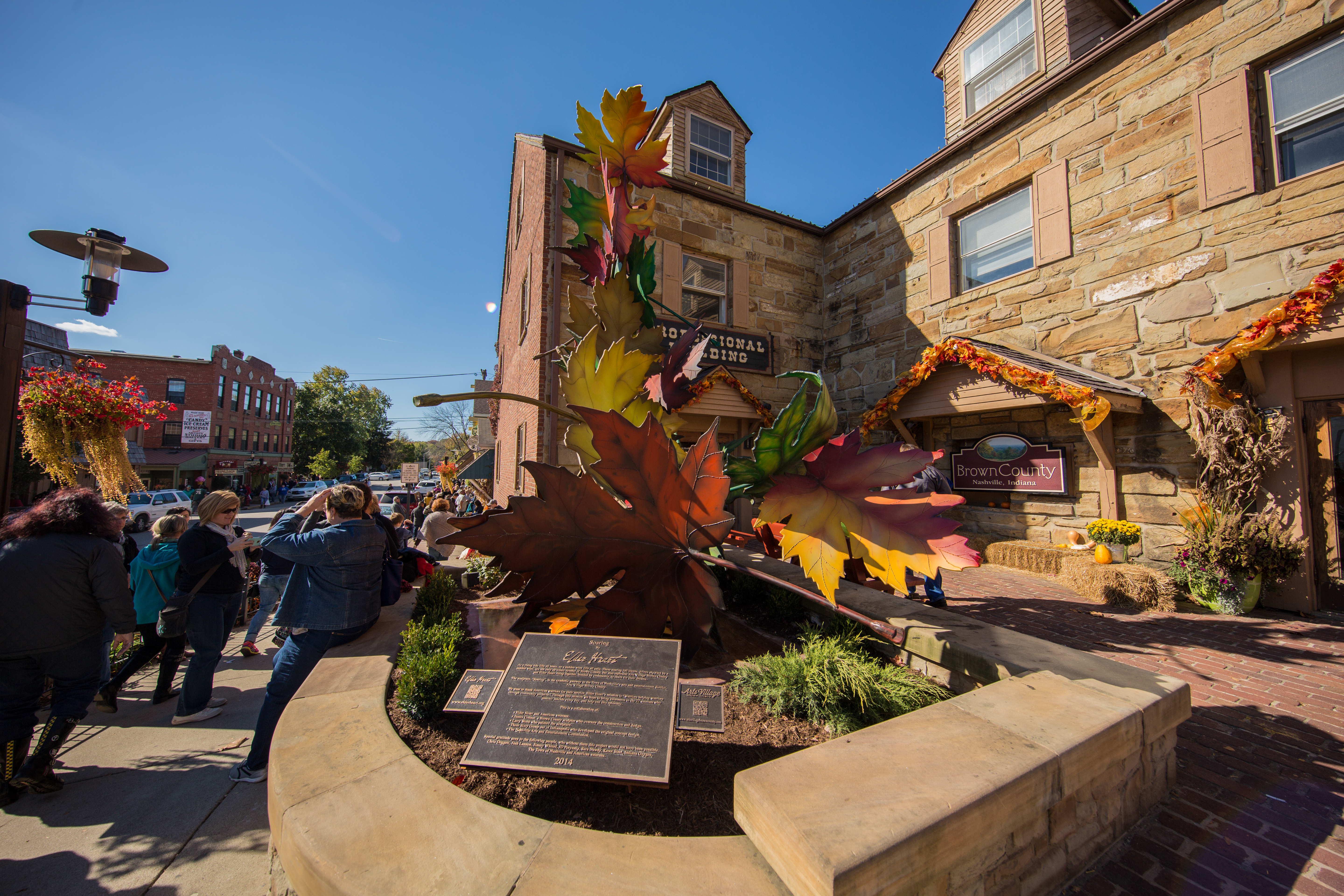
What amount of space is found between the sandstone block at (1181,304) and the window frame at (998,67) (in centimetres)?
481

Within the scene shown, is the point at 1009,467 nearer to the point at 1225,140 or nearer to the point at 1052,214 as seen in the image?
the point at 1052,214

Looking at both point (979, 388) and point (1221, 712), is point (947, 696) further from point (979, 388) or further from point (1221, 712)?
point (979, 388)

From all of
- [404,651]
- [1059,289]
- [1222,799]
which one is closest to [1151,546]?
[1059,289]

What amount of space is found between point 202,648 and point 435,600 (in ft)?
5.59

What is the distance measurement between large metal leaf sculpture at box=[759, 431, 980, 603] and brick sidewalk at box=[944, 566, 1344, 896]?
1277 millimetres

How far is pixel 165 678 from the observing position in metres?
4.02

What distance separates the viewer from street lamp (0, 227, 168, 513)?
3740 mm

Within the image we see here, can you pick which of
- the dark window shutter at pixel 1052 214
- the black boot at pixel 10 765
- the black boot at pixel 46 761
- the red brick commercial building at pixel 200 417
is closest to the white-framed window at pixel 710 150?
the dark window shutter at pixel 1052 214

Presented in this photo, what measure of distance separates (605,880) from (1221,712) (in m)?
4.12

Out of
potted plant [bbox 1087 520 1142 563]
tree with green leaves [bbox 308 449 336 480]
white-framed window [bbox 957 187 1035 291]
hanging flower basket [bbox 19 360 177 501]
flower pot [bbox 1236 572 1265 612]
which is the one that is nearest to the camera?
hanging flower basket [bbox 19 360 177 501]

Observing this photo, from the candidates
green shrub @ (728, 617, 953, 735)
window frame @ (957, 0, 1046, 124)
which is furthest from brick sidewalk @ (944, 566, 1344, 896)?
window frame @ (957, 0, 1046, 124)

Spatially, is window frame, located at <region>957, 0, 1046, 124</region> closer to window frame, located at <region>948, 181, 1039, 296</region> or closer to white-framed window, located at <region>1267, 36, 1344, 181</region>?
window frame, located at <region>948, 181, 1039, 296</region>

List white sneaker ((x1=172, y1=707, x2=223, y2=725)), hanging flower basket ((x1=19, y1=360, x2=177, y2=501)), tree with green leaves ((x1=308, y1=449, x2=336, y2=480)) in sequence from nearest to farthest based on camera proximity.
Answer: white sneaker ((x1=172, y1=707, x2=223, y2=725)) < hanging flower basket ((x1=19, y1=360, x2=177, y2=501)) < tree with green leaves ((x1=308, y1=449, x2=336, y2=480))

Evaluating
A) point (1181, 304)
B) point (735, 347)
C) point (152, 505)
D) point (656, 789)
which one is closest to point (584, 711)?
point (656, 789)
